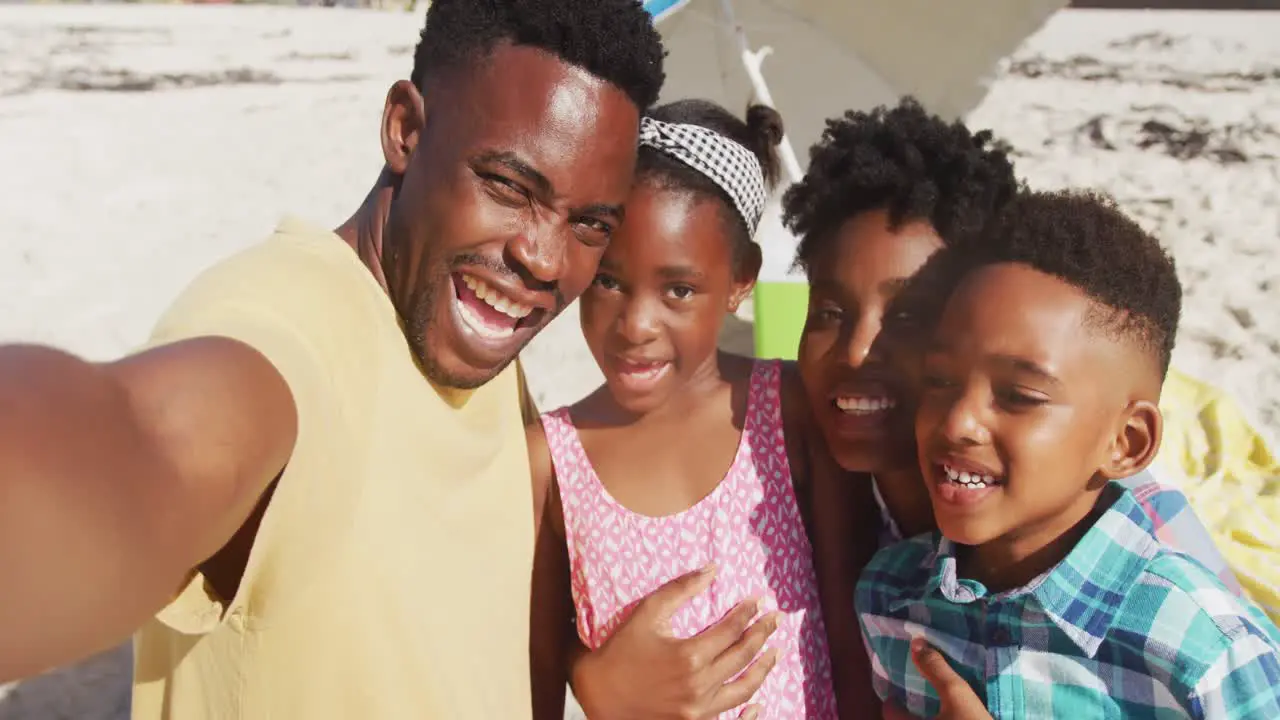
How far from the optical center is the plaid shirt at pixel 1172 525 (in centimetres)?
199

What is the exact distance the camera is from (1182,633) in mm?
1445

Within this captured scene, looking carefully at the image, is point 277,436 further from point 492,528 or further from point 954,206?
point 954,206

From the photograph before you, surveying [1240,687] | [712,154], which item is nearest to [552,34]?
[712,154]

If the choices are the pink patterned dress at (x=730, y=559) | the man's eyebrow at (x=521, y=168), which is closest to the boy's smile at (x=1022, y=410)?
the pink patterned dress at (x=730, y=559)

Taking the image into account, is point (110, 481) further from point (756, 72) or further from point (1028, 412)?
point (756, 72)

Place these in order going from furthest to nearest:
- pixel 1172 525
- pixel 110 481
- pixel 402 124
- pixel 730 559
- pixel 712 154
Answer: pixel 1172 525 < pixel 712 154 < pixel 730 559 < pixel 402 124 < pixel 110 481

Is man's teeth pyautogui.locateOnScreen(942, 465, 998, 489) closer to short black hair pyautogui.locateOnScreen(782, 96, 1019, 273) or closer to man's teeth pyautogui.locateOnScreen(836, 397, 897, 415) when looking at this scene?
man's teeth pyautogui.locateOnScreen(836, 397, 897, 415)

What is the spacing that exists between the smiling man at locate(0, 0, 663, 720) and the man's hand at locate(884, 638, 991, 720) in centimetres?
69

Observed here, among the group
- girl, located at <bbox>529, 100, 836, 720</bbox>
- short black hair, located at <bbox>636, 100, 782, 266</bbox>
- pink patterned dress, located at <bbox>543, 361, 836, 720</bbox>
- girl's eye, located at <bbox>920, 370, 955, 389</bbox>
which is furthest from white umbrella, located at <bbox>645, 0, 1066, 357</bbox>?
girl's eye, located at <bbox>920, 370, 955, 389</bbox>

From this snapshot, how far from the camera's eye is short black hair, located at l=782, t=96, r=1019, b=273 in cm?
185

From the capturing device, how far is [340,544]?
1143mm

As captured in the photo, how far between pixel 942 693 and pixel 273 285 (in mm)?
1234

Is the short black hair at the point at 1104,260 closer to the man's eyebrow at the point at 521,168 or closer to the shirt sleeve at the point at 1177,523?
the shirt sleeve at the point at 1177,523

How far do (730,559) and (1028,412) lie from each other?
614 mm
